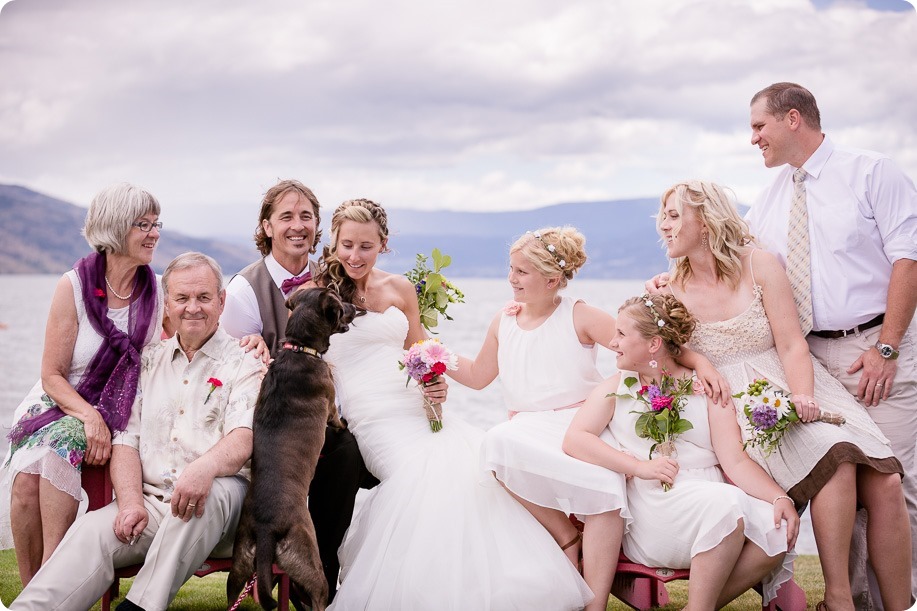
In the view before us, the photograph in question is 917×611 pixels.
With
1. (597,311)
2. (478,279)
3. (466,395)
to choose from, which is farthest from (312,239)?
(478,279)

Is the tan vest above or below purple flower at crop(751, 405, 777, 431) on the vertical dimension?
above

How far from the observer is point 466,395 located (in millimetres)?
25234

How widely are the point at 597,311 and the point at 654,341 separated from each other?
636 millimetres

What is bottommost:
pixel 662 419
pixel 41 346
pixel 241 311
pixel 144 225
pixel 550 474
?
pixel 41 346

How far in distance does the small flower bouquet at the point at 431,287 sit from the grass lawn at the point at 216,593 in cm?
215

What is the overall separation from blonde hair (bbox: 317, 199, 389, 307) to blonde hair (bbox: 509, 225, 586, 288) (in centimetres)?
90

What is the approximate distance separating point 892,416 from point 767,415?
45.8 inches

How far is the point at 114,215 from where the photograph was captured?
484 centimetres

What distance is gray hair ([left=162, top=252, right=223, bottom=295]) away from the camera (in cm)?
480

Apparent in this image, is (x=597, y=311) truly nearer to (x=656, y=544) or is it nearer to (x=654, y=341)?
(x=654, y=341)

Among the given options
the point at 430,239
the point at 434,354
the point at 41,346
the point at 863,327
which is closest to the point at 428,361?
the point at 434,354

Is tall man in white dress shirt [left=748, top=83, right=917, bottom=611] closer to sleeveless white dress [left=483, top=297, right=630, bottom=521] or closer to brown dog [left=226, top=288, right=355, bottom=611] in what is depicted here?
sleeveless white dress [left=483, top=297, right=630, bottom=521]

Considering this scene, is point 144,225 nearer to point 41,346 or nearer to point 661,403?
point 661,403

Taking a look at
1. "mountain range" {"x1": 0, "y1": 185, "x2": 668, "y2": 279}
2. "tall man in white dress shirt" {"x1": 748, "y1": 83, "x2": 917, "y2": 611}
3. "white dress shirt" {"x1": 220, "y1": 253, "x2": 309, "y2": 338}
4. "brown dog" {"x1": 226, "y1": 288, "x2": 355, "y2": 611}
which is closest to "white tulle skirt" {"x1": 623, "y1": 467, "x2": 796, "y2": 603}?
"tall man in white dress shirt" {"x1": 748, "y1": 83, "x2": 917, "y2": 611}
